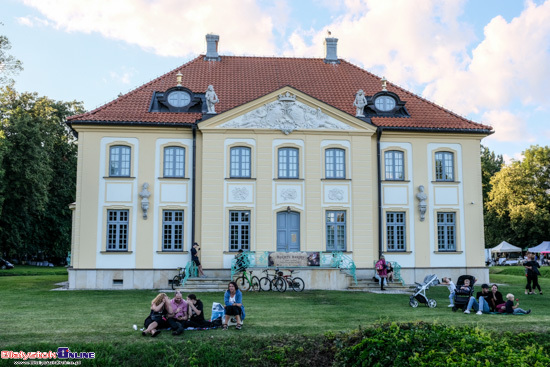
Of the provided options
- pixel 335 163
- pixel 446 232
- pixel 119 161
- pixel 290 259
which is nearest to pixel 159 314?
pixel 290 259

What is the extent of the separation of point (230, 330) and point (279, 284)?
10.3 metres

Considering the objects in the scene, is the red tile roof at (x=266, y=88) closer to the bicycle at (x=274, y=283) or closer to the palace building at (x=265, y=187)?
the palace building at (x=265, y=187)

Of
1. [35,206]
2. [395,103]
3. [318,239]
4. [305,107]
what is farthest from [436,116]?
[35,206]

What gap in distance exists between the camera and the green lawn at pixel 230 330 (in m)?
12.5

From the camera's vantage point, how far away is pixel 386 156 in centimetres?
2758

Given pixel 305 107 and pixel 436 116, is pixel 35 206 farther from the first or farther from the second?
pixel 436 116

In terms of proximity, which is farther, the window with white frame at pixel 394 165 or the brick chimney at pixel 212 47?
the brick chimney at pixel 212 47

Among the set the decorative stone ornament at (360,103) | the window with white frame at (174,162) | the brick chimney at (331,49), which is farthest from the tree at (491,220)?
the window with white frame at (174,162)

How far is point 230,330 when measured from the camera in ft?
44.0

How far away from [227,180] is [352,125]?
245 inches

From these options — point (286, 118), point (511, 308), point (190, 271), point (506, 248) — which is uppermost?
point (286, 118)

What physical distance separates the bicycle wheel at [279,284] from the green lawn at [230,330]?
1.21 m

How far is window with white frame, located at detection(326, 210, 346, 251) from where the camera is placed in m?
26.4

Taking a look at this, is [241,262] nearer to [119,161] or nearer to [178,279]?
[178,279]
